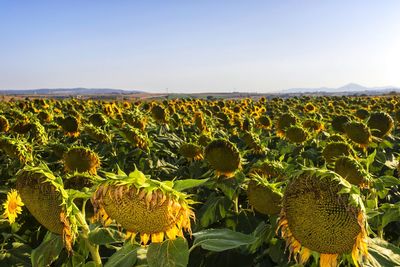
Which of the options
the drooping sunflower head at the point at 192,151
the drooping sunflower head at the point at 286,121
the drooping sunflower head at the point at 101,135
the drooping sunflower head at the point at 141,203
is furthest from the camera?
the drooping sunflower head at the point at 286,121

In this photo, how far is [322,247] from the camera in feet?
5.49

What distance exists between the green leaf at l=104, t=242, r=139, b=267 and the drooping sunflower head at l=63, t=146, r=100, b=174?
2.40m

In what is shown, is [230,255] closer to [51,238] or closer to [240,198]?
[51,238]

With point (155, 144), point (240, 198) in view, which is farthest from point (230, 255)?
point (155, 144)

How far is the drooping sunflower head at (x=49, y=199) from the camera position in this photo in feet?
5.17

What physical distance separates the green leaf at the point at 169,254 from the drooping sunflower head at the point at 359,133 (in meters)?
4.28

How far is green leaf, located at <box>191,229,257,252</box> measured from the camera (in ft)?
5.37

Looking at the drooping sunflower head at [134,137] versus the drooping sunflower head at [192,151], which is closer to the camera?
the drooping sunflower head at [192,151]

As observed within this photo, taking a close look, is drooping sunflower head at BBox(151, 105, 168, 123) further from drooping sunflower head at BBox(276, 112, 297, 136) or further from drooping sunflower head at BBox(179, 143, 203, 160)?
drooping sunflower head at BBox(179, 143, 203, 160)

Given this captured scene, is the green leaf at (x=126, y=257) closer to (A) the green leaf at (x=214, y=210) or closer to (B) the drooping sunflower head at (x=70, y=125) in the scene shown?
(A) the green leaf at (x=214, y=210)

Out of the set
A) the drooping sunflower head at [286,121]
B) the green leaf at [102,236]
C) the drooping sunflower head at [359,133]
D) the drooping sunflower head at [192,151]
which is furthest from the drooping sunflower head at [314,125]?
the green leaf at [102,236]

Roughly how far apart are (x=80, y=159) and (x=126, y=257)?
2.48 metres

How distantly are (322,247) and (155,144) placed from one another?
478 cm

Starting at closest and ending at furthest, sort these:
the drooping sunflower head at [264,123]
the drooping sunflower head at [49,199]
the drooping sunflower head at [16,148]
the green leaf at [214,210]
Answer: the drooping sunflower head at [49,199] → the green leaf at [214,210] → the drooping sunflower head at [16,148] → the drooping sunflower head at [264,123]
